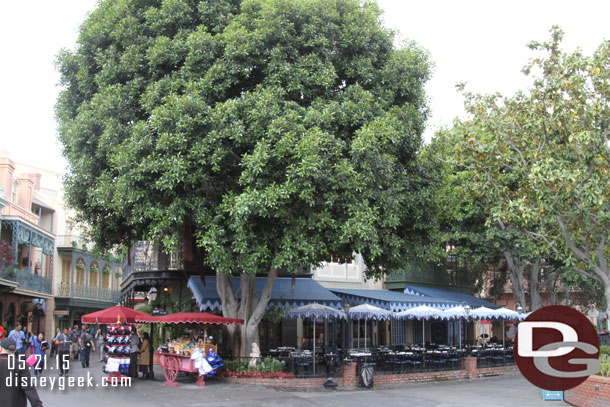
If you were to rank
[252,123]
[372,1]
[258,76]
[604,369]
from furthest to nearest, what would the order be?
[372,1], [258,76], [252,123], [604,369]

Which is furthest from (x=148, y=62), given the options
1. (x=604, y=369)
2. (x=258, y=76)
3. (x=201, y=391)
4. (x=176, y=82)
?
(x=604, y=369)

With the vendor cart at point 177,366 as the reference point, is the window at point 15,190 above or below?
above

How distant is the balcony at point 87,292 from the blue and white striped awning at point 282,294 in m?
23.5

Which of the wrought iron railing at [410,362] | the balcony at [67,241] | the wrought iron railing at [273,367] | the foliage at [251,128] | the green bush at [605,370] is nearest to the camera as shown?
the green bush at [605,370]

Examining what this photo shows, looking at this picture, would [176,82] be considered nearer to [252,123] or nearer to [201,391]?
[252,123]

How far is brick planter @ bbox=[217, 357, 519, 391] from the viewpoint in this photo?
703 inches

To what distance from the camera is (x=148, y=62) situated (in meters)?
17.4

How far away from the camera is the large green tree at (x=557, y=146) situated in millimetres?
14234

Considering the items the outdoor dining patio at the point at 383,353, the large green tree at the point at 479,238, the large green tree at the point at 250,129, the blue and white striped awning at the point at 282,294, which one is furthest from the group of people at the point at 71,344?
the large green tree at the point at 479,238

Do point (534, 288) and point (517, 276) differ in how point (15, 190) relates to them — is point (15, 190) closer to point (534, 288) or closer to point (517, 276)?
Result: point (517, 276)

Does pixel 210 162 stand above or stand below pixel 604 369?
above

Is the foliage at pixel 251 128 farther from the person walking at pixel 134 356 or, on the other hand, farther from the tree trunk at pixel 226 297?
the person walking at pixel 134 356

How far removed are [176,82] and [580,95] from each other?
10581mm

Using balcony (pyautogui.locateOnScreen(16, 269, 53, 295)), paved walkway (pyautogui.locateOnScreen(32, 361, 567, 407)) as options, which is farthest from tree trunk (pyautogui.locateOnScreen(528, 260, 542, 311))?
balcony (pyautogui.locateOnScreen(16, 269, 53, 295))
